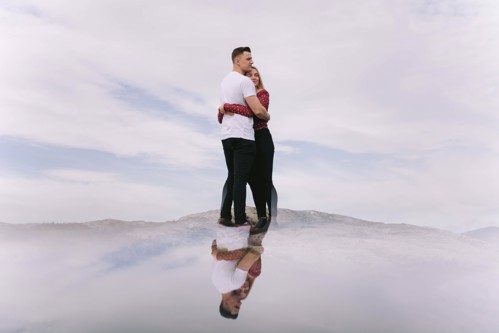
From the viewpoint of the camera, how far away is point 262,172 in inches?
341

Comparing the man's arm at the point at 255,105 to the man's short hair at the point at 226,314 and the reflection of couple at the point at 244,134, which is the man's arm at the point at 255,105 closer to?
the reflection of couple at the point at 244,134

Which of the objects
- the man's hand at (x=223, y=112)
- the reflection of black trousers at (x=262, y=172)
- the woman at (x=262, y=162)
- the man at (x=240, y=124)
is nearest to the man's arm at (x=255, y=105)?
the man at (x=240, y=124)

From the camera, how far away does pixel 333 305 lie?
16.0 ft

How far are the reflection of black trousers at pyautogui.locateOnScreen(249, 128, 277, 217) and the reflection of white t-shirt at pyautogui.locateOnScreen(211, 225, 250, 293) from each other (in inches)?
34.8

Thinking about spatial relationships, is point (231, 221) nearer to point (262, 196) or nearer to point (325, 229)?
point (262, 196)

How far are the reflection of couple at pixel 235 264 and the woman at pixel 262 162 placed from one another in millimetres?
684

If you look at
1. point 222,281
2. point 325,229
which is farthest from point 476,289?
point 325,229

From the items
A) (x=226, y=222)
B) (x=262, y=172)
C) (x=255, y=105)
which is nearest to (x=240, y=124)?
(x=255, y=105)

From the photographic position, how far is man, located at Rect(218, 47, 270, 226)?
7930 mm

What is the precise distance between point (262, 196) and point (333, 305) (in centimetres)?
399

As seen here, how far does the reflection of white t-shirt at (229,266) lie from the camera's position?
17.3 ft

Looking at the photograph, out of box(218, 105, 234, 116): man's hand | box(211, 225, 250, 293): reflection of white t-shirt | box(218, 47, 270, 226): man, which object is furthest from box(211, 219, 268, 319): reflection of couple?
box(218, 105, 234, 116): man's hand

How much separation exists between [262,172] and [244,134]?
96 centimetres

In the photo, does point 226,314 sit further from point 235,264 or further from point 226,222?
point 226,222
